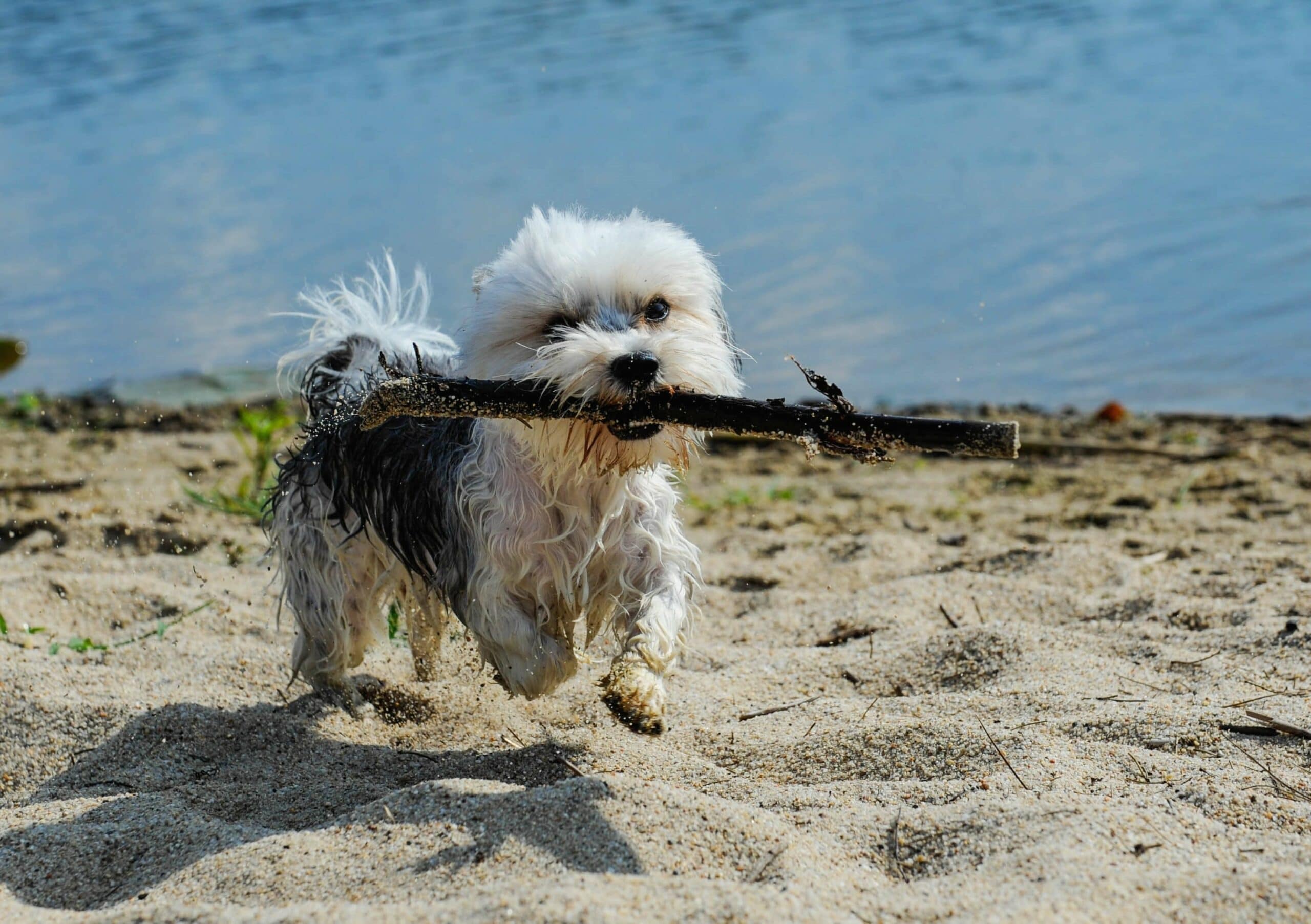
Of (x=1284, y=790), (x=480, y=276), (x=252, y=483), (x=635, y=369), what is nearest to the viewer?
(x=1284, y=790)

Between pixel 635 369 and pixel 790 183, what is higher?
pixel 790 183

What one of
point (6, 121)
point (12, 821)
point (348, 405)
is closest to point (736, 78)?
point (6, 121)

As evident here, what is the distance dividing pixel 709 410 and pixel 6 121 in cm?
1931

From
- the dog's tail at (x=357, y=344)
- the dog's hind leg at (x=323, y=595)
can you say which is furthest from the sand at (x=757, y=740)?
the dog's tail at (x=357, y=344)

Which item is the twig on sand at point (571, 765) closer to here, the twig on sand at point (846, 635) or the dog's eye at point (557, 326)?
the dog's eye at point (557, 326)

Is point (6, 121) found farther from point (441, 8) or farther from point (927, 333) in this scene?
point (927, 333)

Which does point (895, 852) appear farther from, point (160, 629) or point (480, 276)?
point (160, 629)

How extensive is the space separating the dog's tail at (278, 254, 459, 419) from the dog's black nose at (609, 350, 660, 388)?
133 centimetres

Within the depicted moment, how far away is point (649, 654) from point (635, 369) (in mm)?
897

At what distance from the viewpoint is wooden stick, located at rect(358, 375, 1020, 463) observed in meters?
3.24

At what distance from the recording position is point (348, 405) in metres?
4.82

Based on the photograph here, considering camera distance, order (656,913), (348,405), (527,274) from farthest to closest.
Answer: (348,405), (527,274), (656,913)

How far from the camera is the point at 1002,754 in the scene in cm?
A: 370

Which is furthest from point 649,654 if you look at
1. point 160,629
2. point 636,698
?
point 160,629
